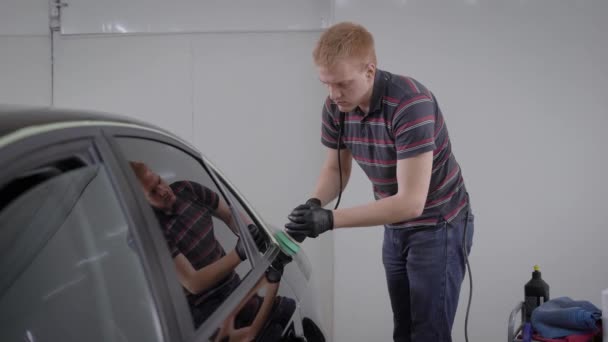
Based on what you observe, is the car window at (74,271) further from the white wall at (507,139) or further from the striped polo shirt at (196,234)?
the white wall at (507,139)

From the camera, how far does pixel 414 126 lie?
7.02 feet

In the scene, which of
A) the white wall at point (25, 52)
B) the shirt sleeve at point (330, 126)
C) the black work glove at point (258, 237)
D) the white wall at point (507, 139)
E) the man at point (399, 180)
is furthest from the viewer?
the white wall at point (25, 52)

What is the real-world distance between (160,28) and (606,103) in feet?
9.67

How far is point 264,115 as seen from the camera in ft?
14.0

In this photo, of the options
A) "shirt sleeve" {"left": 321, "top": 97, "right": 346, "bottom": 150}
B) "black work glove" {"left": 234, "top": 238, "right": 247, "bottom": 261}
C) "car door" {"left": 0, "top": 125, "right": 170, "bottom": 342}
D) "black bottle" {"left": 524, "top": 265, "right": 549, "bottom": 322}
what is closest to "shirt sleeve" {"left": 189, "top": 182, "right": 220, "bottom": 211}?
"black work glove" {"left": 234, "top": 238, "right": 247, "bottom": 261}

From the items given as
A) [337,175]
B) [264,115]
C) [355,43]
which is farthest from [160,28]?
[355,43]

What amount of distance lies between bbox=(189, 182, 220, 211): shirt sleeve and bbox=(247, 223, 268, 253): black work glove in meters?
0.18

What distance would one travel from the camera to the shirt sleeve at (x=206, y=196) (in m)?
1.51

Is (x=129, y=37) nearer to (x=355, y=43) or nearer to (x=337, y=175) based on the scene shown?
(x=337, y=175)

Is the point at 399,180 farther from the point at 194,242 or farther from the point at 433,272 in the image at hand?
the point at 194,242

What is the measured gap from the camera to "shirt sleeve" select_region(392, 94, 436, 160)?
2.14m

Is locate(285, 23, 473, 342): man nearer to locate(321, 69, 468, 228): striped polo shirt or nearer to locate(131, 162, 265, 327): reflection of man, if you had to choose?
locate(321, 69, 468, 228): striped polo shirt

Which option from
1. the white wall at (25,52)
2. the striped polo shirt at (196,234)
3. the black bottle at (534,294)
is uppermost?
the white wall at (25,52)

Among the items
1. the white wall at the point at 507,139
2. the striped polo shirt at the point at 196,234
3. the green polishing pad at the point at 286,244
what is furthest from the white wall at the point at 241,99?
the striped polo shirt at the point at 196,234
